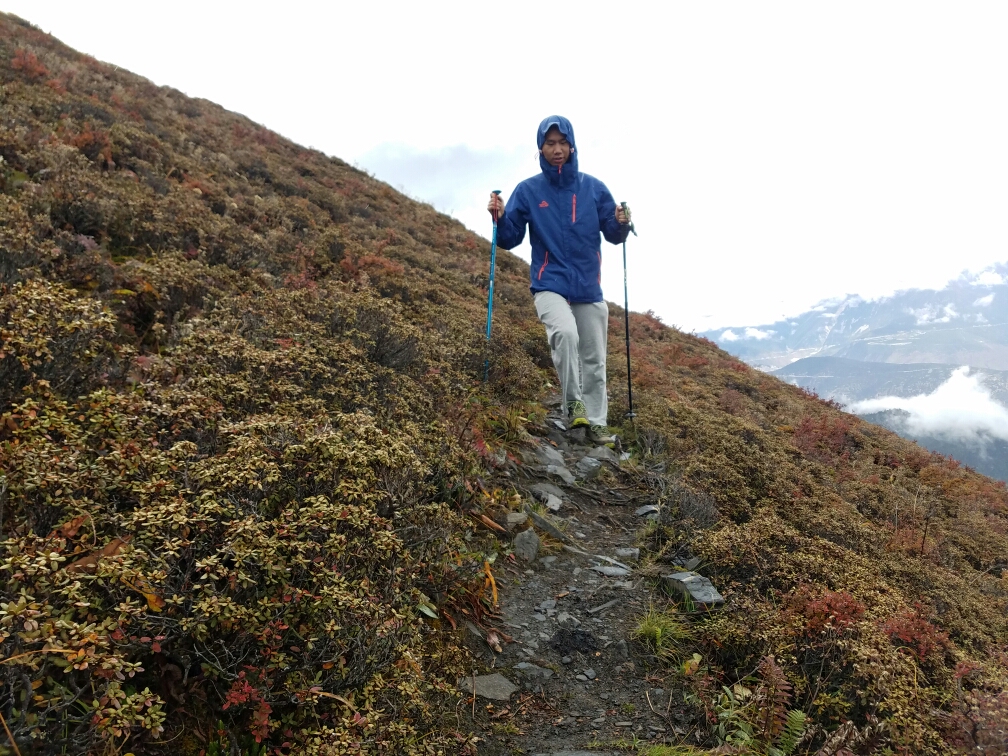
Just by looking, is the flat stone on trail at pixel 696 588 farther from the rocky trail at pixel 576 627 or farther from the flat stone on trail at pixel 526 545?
the flat stone on trail at pixel 526 545

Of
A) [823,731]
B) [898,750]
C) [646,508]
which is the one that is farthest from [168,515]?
[646,508]

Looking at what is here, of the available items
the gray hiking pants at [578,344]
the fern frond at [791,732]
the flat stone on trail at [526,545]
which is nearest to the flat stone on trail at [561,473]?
the gray hiking pants at [578,344]

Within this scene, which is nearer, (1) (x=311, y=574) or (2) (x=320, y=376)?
(1) (x=311, y=574)

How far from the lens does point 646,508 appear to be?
5.61 metres

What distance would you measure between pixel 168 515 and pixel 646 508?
174 inches

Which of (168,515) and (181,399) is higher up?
(181,399)

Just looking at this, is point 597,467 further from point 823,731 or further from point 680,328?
point 680,328

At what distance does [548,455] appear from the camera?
636 cm

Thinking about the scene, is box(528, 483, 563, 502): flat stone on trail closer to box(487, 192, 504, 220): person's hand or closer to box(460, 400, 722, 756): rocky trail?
box(460, 400, 722, 756): rocky trail

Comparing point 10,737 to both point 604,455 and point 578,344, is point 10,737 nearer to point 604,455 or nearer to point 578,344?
point 604,455

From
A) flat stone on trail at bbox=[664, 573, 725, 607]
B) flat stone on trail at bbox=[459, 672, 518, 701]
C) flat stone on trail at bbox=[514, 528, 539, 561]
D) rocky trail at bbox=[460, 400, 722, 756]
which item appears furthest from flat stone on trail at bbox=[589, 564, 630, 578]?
flat stone on trail at bbox=[459, 672, 518, 701]

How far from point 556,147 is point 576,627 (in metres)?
5.50

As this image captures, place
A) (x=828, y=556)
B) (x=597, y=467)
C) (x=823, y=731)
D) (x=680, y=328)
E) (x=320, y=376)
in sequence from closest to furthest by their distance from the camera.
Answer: (x=823, y=731), (x=320, y=376), (x=828, y=556), (x=597, y=467), (x=680, y=328)

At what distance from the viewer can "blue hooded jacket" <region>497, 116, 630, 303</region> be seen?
7.03m
